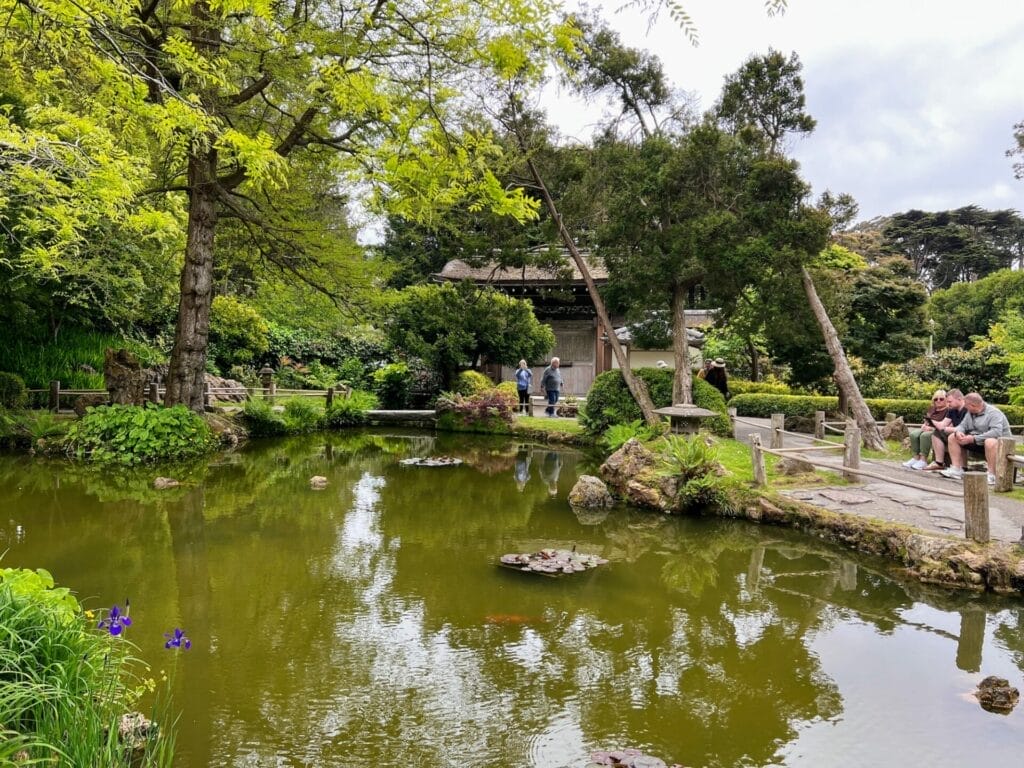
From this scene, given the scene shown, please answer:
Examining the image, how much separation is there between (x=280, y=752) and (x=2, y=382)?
1324cm

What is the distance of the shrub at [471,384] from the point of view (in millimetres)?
18109

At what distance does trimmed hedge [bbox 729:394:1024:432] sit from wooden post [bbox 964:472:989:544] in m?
10.1

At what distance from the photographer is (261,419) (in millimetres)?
15258

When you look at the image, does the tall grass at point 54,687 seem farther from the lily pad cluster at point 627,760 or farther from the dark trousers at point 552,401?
the dark trousers at point 552,401

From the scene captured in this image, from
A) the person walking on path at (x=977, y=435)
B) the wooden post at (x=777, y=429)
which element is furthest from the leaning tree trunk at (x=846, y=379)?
the person walking on path at (x=977, y=435)

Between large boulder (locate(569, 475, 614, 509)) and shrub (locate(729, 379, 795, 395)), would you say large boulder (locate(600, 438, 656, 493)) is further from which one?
shrub (locate(729, 379, 795, 395))

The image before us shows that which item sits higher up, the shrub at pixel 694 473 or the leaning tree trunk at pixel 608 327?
the leaning tree trunk at pixel 608 327

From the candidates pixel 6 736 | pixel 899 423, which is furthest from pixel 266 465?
pixel 899 423

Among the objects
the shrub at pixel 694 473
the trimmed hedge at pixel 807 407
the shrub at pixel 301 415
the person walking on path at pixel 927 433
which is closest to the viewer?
the shrub at pixel 694 473

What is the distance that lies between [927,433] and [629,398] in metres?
5.54

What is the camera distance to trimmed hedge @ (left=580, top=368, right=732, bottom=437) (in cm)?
1309

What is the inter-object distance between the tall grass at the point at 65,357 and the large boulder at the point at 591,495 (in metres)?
12.6

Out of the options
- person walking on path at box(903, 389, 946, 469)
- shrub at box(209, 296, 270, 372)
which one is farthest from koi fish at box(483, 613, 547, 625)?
shrub at box(209, 296, 270, 372)

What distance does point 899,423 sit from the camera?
42.4 feet
